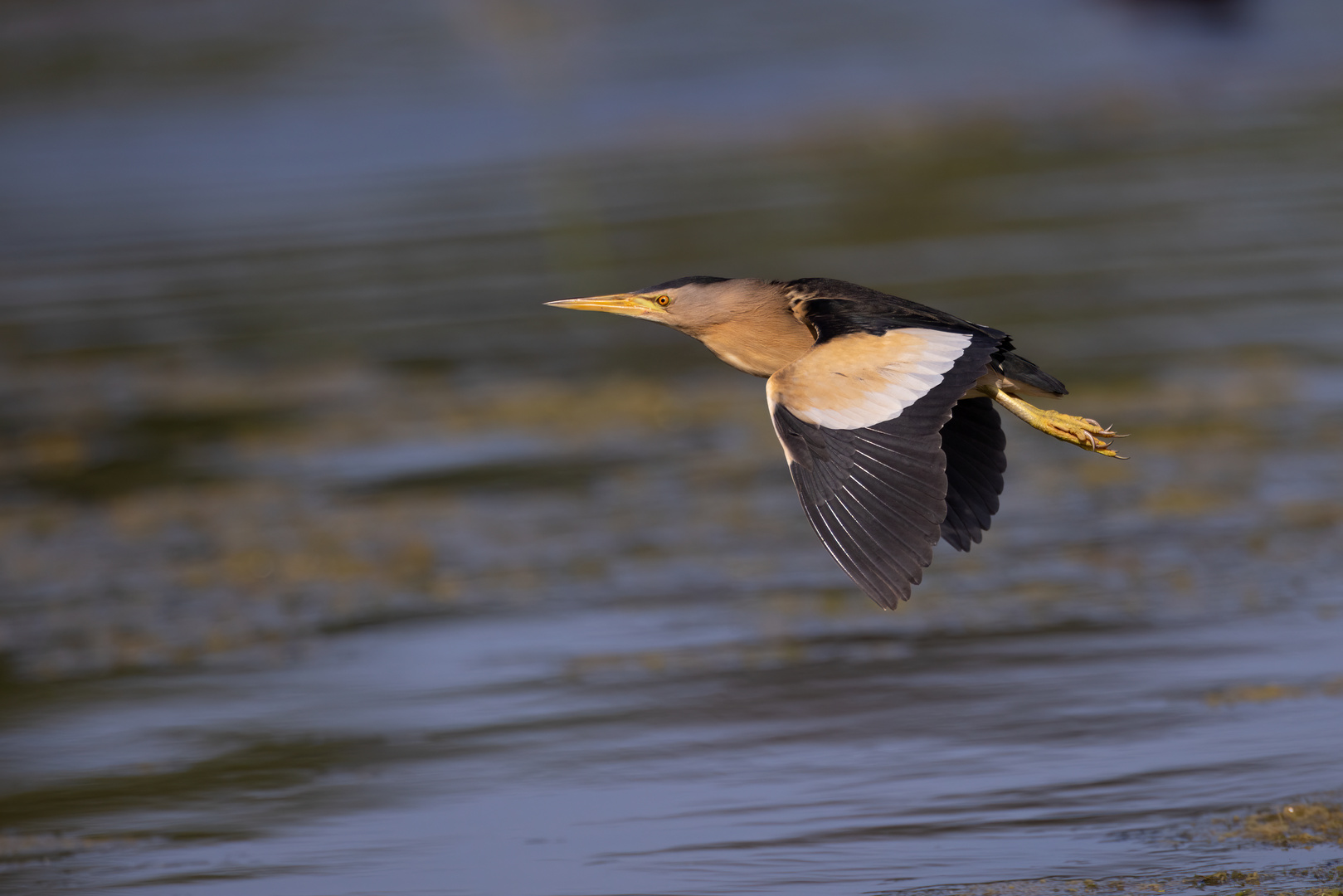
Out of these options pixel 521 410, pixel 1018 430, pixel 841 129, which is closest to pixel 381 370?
pixel 521 410

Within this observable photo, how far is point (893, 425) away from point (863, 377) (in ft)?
0.45

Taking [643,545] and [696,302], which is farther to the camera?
[643,545]

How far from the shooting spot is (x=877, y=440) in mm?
4086

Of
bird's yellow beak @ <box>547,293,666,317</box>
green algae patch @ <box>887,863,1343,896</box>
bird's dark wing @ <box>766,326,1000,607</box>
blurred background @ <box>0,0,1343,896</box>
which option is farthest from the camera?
bird's yellow beak @ <box>547,293,666,317</box>

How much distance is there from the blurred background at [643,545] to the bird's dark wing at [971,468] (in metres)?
0.55

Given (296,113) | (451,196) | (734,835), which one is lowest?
(734,835)

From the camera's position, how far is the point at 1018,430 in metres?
7.76

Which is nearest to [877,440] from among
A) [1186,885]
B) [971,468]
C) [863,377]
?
[863,377]

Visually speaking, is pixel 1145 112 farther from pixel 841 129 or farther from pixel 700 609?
pixel 700 609

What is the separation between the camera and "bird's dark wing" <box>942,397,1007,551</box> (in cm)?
458

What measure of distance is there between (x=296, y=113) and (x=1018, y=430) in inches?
493

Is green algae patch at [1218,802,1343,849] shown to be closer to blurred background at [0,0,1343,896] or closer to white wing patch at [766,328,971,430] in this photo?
blurred background at [0,0,1343,896]

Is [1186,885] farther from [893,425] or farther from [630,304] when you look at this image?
[630,304]

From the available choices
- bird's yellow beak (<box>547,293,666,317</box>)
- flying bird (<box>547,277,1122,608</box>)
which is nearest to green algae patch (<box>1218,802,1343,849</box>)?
flying bird (<box>547,277,1122,608</box>)
